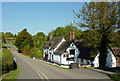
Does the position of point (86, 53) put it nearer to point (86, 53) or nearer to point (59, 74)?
point (86, 53)

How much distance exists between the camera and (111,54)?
30359mm

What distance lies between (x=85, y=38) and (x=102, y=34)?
3.33 metres

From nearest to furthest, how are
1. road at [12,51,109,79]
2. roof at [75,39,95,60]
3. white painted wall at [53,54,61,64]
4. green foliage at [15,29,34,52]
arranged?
road at [12,51,109,79] < roof at [75,39,95,60] < white painted wall at [53,54,61,64] < green foliage at [15,29,34,52]

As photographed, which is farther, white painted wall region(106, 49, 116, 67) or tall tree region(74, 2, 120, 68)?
white painted wall region(106, 49, 116, 67)

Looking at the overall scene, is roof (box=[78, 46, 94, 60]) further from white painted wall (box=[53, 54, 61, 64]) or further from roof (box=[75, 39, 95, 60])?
white painted wall (box=[53, 54, 61, 64])

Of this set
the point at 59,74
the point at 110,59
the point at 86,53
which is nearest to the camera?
the point at 59,74

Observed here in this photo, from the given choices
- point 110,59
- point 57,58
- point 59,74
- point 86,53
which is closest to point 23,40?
point 57,58

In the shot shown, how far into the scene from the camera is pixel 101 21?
21484 millimetres

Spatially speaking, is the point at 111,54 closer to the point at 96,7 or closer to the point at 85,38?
A: the point at 85,38

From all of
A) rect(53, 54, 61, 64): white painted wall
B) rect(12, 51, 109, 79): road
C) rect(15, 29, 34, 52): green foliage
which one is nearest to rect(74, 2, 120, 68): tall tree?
rect(12, 51, 109, 79): road

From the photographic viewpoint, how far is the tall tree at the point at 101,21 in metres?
21.2

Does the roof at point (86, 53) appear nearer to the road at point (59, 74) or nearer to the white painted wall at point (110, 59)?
the white painted wall at point (110, 59)

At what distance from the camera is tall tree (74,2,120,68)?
21.2m

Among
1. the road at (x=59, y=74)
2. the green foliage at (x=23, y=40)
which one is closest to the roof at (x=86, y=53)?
the road at (x=59, y=74)
